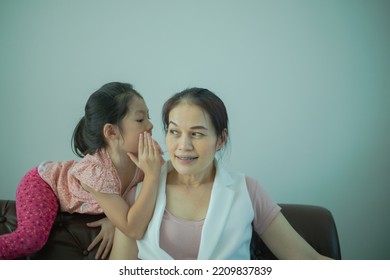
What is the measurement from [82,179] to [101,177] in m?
0.07

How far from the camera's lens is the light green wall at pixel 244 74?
4.34ft

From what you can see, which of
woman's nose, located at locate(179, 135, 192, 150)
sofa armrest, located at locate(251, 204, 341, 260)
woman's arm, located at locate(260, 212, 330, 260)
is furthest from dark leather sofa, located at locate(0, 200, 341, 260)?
woman's nose, located at locate(179, 135, 192, 150)

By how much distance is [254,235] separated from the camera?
50.3 inches

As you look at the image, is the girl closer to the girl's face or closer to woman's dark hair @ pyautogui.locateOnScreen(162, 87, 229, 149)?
Answer: the girl's face

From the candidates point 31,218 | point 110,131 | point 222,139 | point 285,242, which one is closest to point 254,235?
point 285,242

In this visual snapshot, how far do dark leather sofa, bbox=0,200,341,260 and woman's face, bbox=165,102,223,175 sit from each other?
0.42m

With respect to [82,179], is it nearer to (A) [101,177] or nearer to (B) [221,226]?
(A) [101,177]

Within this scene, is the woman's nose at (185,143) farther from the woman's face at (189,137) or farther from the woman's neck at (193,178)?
the woman's neck at (193,178)

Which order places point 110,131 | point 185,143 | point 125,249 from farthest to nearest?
point 110,131 < point 125,249 < point 185,143

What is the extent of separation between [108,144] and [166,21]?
1.62 ft

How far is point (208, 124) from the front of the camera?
1050 millimetres

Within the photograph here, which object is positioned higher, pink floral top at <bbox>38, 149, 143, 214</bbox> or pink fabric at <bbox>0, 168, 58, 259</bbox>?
pink floral top at <bbox>38, 149, 143, 214</bbox>

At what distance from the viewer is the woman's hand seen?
1239 mm

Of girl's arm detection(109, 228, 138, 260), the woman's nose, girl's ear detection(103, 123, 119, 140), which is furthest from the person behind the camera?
girl's ear detection(103, 123, 119, 140)
